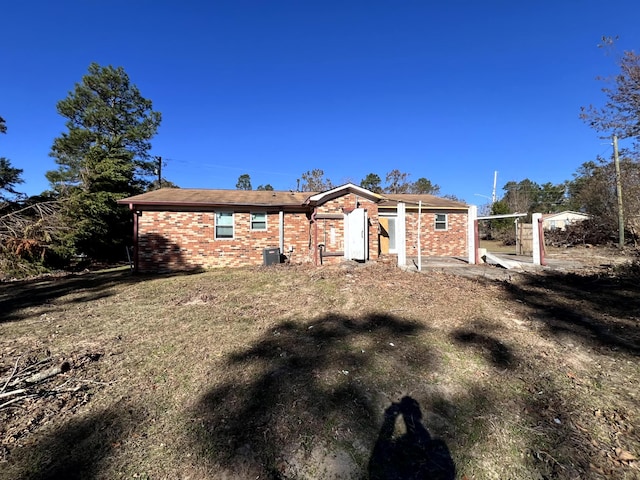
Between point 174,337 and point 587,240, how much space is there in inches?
1001

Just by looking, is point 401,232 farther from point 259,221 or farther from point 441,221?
point 441,221

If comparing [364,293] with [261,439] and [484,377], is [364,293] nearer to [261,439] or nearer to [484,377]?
[484,377]

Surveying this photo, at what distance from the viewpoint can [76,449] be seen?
2.61m

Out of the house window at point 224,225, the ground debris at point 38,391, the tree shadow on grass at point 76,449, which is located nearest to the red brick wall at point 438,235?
the house window at point 224,225

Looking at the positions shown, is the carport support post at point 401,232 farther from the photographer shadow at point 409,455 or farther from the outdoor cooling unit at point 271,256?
the photographer shadow at point 409,455

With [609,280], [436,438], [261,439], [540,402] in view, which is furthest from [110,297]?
[609,280]

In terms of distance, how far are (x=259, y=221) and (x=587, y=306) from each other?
34.5 ft

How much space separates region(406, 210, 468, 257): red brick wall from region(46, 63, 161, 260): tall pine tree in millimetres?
15071

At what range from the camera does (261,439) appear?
269 centimetres

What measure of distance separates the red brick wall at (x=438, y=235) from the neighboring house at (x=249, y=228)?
2.49m

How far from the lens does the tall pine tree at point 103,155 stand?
1614 centimetres

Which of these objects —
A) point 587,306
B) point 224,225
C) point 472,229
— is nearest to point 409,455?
point 587,306

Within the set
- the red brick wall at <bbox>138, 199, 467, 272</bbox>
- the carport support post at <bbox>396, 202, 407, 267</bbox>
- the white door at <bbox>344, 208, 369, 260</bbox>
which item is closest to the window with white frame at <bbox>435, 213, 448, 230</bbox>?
the red brick wall at <bbox>138, 199, 467, 272</bbox>

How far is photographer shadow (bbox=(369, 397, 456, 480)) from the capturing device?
7.79ft
